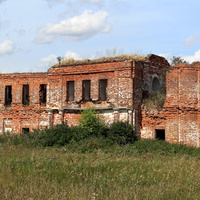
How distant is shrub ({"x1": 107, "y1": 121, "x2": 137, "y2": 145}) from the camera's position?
16734mm

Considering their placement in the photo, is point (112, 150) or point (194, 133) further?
point (194, 133)

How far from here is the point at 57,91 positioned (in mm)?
20750

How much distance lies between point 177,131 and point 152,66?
497 centimetres

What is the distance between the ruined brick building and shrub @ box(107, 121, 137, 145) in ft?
2.40

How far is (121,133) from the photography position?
55.1ft

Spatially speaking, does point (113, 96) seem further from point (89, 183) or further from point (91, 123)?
point (89, 183)

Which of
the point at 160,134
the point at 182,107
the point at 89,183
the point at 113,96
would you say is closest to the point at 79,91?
the point at 113,96

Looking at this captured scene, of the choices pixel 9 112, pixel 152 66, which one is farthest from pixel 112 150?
pixel 9 112

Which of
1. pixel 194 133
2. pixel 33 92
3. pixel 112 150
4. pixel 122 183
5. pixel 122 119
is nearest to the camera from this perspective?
pixel 122 183

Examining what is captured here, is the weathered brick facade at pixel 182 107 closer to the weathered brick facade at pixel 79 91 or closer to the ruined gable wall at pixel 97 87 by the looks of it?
the weathered brick facade at pixel 79 91

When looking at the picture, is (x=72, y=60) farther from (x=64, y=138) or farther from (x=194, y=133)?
(x=194, y=133)

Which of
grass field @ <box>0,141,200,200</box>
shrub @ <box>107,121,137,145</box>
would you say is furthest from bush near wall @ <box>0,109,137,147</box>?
grass field @ <box>0,141,200,200</box>

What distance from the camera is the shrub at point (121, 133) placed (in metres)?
16.7

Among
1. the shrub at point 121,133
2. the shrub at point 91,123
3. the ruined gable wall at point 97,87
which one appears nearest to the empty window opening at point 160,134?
the shrub at point 121,133
